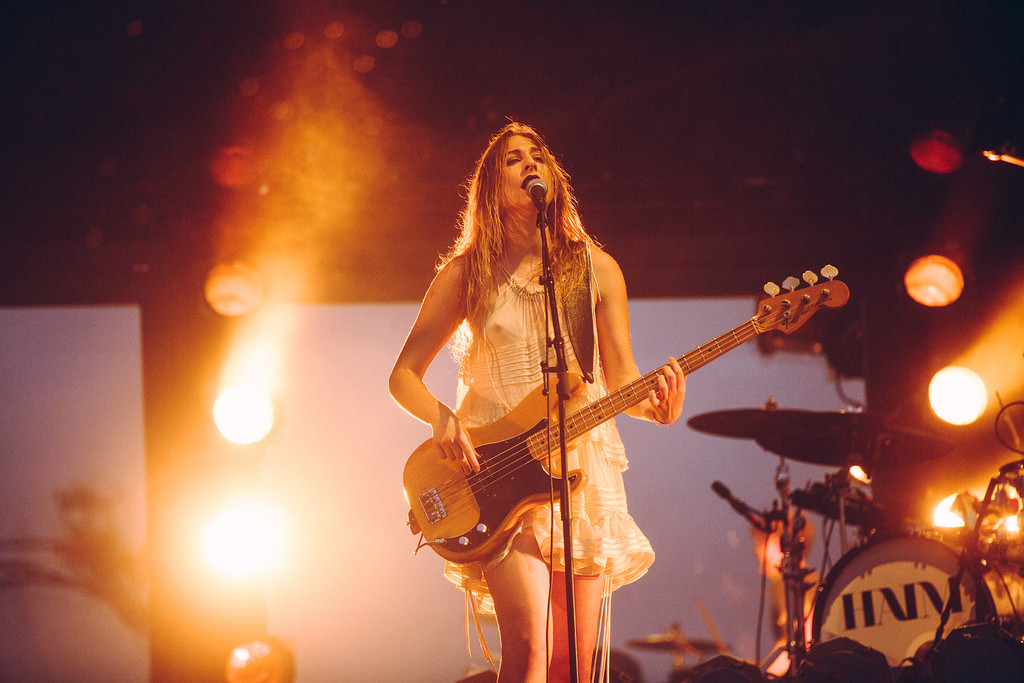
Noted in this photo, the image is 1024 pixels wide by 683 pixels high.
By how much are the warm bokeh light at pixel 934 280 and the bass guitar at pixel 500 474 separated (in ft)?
10.6

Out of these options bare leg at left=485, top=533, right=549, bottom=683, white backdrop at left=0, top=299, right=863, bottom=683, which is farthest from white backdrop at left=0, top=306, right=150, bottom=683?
bare leg at left=485, top=533, right=549, bottom=683

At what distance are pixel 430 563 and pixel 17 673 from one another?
268 cm

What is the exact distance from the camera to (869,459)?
4.23 metres

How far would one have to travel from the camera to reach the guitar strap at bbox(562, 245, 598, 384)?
7.98 ft

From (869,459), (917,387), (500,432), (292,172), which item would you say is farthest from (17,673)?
(917,387)

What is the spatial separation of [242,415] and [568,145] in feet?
9.00

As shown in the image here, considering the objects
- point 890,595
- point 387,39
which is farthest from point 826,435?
point 387,39

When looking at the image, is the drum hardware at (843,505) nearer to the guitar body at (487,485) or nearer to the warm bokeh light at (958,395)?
the warm bokeh light at (958,395)

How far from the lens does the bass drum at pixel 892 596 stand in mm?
3814

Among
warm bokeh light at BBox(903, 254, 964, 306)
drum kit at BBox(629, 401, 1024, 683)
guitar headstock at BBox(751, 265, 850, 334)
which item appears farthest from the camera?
warm bokeh light at BBox(903, 254, 964, 306)

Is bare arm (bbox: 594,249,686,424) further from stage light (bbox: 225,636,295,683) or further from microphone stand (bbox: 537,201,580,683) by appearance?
stage light (bbox: 225,636,295,683)

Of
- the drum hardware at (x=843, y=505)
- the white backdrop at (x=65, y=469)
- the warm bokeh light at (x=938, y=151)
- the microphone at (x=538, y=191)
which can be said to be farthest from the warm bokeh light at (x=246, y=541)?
the warm bokeh light at (x=938, y=151)

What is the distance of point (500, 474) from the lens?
7.60 feet

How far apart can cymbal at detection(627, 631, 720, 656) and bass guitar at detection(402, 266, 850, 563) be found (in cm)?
319
